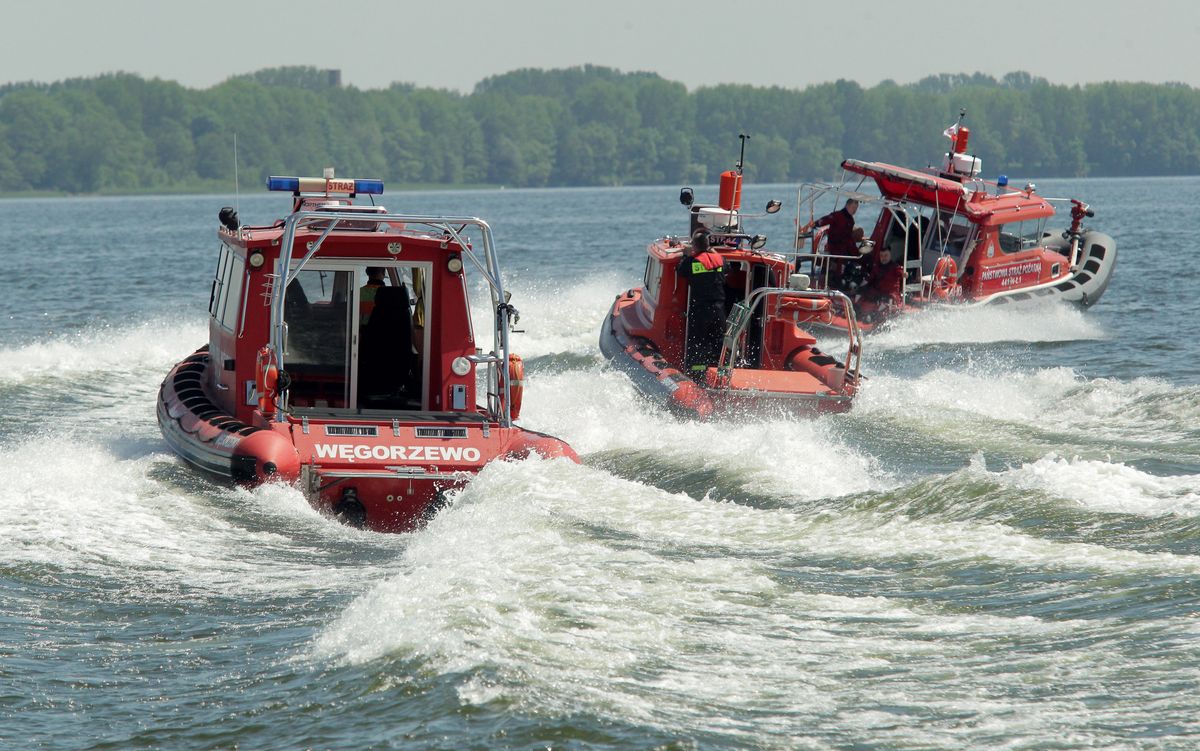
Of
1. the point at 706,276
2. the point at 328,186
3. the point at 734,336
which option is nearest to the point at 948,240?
the point at 706,276

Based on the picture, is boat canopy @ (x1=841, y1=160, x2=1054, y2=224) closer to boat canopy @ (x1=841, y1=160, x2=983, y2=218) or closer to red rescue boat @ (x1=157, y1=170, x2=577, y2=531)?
boat canopy @ (x1=841, y1=160, x2=983, y2=218)

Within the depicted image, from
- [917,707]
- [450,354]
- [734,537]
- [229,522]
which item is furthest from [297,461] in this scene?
[917,707]

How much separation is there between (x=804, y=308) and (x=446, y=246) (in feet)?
16.6

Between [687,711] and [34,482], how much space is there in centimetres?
602

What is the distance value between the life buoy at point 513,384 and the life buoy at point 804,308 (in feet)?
16.2

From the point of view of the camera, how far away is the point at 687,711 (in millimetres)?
5957

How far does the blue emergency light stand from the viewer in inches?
479

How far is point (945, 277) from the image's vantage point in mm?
22344

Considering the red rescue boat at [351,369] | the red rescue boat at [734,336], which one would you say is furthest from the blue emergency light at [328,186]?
the red rescue boat at [734,336]

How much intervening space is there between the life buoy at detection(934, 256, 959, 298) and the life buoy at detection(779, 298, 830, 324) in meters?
7.22

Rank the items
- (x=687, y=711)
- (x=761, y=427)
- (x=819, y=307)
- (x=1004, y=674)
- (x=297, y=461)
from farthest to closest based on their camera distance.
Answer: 1. (x=819, y=307)
2. (x=761, y=427)
3. (x=297, y=461)
4. (x=1004, y=674)
5. (x=687, y=711)

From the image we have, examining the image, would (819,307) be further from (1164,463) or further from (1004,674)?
(1004,674)

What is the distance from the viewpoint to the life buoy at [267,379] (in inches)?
416

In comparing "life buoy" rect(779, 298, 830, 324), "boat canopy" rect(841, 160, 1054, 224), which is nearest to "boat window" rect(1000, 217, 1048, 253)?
"boat canopy" rect(841, 160, 1054, 224)
